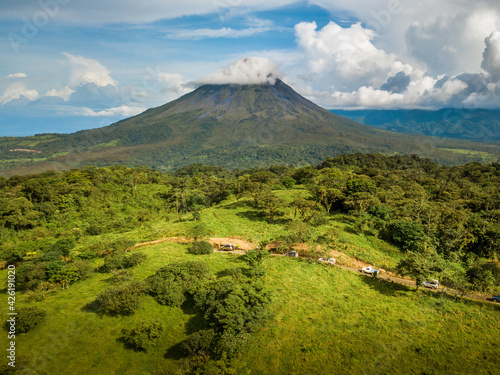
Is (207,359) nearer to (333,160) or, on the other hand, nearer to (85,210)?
(85,210)

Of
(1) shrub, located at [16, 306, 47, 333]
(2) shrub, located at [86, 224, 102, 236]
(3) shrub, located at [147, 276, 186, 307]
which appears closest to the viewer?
→ (1) shrub, located at [16, 306, 47, 333]

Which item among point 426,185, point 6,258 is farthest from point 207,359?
point 426,185

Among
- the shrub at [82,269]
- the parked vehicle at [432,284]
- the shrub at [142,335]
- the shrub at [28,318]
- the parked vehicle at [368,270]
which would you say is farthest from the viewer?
the parked vehicle at [368,270]

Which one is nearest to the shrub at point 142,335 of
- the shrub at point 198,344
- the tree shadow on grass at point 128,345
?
the tree shadow on grass at point 128,345

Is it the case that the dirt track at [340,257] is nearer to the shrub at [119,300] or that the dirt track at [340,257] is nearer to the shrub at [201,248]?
the shrub at [201,248]

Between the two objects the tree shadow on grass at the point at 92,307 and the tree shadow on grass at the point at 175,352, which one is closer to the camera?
the tree shadow on grass at the point at 175,352

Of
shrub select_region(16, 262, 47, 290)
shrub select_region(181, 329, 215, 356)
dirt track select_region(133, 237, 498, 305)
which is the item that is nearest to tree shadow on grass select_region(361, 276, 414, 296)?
dirt track select_region(133, 237, 498, 305)

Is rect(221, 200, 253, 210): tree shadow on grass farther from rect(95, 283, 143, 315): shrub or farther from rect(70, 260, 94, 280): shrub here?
rect(95, 283, 143, 315): shrub
